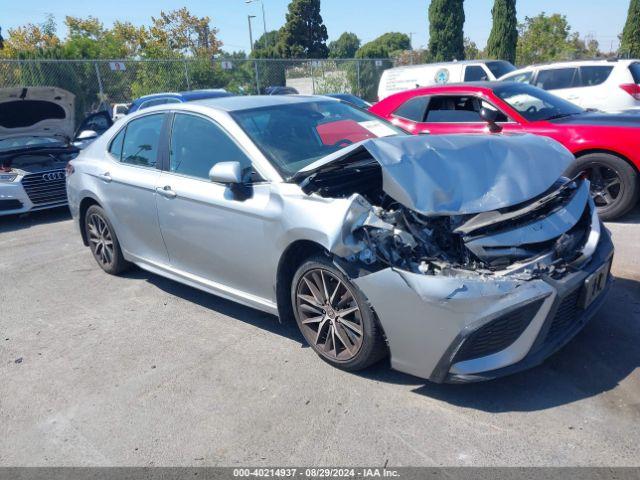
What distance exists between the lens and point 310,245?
3.44 meters

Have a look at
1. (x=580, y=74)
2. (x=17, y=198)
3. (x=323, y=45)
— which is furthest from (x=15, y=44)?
(x=580, y=74)

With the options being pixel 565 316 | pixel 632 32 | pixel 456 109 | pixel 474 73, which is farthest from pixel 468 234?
pixel 632 32

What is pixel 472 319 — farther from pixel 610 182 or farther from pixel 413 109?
pixel 413 109

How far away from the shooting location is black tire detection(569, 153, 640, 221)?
5.73 metres

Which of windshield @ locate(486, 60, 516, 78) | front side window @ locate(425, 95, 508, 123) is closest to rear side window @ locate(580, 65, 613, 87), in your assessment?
windshield @ locate(486, 60, 516, 78)

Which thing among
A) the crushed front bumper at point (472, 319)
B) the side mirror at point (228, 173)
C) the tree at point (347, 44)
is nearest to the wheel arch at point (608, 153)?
the crushed front bumper at point (472, 319)

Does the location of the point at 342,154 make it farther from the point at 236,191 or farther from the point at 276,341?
the point at 276,341

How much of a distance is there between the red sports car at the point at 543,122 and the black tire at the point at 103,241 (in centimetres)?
368

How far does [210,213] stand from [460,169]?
1802mm

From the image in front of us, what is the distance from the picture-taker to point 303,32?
57188 mm

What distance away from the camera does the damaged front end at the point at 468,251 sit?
2.78 meters

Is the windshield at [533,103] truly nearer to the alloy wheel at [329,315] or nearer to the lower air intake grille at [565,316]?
the lower air intake grille at [565,316]

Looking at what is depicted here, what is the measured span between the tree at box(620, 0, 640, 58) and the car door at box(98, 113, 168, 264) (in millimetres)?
32509

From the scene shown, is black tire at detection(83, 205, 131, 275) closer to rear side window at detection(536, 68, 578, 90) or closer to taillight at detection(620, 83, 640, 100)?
rear side window at detection(536, 68, 578, 90)
